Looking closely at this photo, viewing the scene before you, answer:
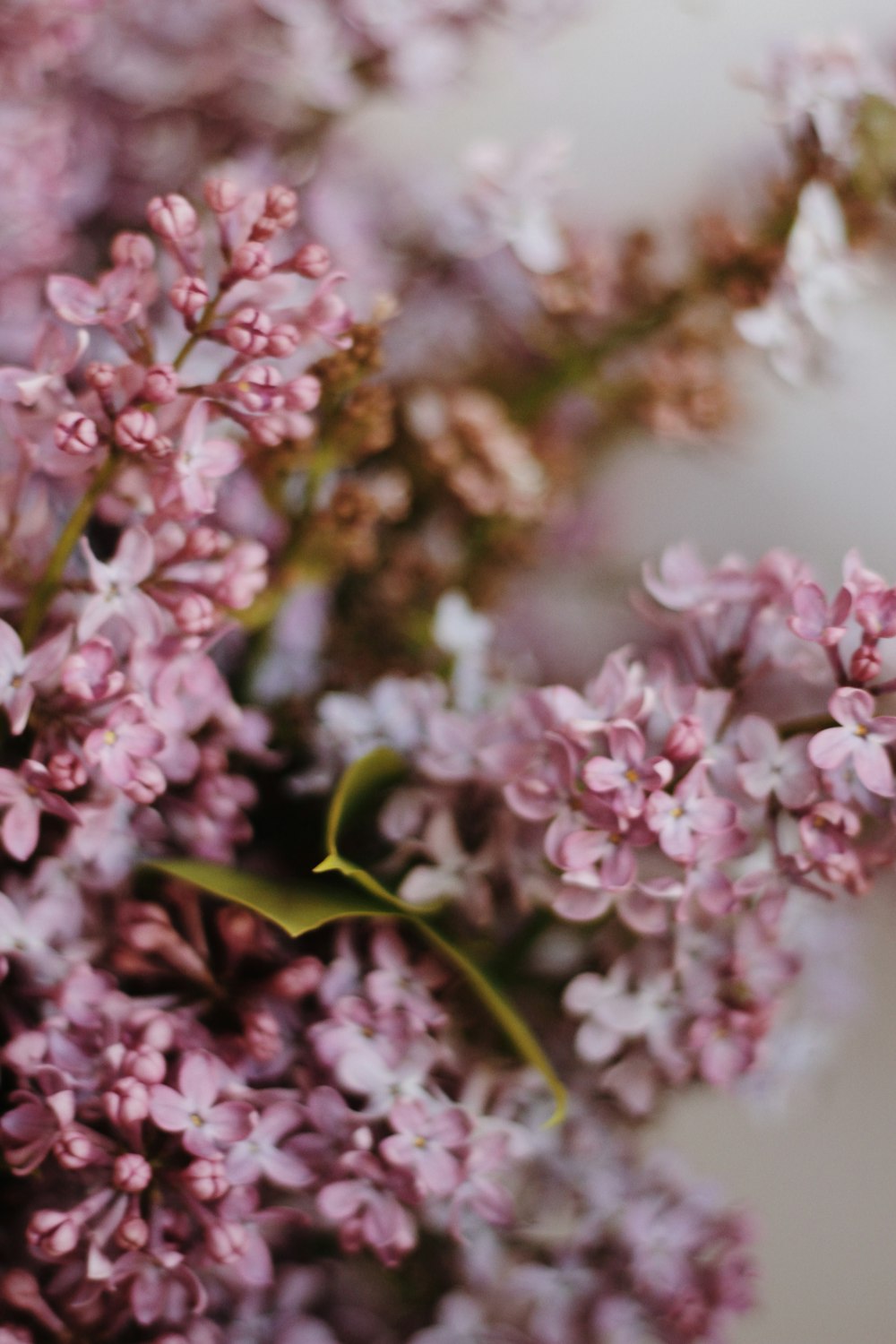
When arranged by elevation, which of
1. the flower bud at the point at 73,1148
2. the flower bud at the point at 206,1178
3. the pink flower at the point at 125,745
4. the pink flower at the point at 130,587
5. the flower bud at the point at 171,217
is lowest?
A: the flower bud at the point at 73,1148

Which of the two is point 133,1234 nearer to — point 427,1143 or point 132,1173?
point 132,1173

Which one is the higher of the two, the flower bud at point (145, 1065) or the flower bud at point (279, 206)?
the flower bud at point (279, 206)

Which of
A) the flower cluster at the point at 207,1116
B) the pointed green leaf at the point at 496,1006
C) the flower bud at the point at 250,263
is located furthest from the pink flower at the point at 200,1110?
the flower bud at the point at 250,263

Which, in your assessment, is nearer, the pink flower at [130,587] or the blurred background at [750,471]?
the pink flower at [130,587]

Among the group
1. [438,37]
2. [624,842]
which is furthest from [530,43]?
[624,842]

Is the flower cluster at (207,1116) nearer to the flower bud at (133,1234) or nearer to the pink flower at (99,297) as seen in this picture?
the flower bud at (133,1234)

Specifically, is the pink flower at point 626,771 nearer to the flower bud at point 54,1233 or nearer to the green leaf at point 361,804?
the green leaf at point 361,804

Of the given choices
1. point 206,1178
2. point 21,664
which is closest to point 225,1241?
point 206,1178
